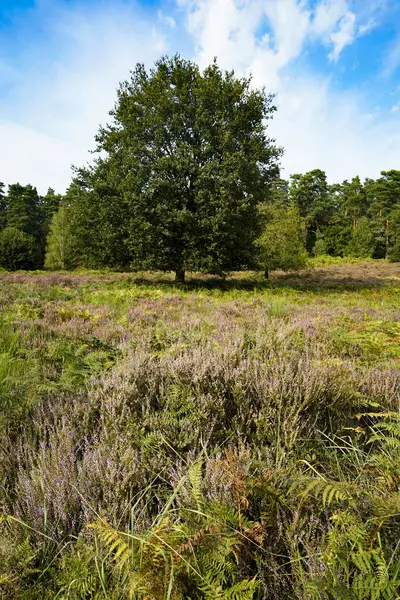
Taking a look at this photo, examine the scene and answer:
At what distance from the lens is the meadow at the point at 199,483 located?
1.16m

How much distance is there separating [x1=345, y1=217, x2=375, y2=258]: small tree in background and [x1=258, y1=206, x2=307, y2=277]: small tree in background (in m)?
31.9

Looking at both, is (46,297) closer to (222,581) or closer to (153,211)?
(153,211)

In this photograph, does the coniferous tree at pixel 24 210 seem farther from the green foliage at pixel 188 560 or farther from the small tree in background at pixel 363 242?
the green foliage at pixel 188 560

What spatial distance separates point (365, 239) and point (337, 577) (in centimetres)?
5432

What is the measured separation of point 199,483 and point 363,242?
54.2 meters

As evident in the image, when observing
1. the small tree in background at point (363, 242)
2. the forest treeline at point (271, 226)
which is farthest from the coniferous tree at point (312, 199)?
the small tree in background at point (363, 242)

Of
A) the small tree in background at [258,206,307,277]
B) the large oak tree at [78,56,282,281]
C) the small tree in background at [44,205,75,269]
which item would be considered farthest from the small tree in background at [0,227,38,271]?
the small tree in background at [258,206,307,277]

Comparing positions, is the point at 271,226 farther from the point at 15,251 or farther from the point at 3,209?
the point at 3,209

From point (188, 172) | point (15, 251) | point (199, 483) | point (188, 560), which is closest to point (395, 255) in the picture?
point (188, 172)

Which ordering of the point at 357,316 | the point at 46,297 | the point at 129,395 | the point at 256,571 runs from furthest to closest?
the point at 46,297
the point at 357,316
the point at 129,395
the point at 256,571

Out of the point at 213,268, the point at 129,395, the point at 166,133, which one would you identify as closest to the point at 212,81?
the point at 166,133

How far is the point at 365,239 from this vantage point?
158 ft

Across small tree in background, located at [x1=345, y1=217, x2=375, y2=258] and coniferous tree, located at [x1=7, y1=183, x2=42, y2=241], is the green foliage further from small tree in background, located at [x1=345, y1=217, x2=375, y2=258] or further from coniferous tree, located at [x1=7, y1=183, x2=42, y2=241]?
small tree in background, located at [x1=345, y1=217, x2=375, y2=258]

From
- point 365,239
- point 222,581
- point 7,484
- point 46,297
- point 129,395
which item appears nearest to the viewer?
point 222,581
